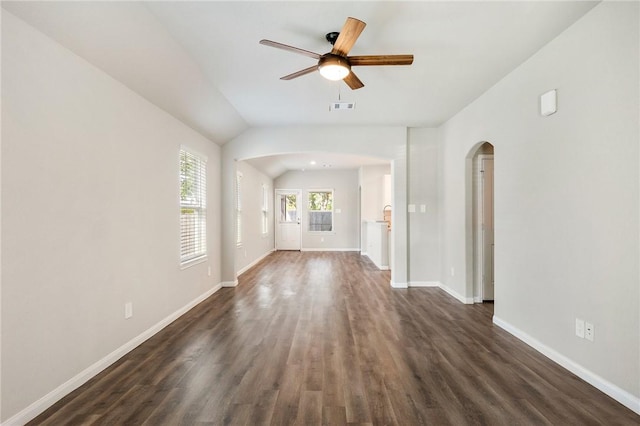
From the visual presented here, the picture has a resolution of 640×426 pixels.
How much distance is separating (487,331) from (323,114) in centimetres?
346

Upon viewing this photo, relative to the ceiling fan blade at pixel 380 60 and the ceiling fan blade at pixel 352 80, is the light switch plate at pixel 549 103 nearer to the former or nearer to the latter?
the ceiling fan blade at pixel 380 60

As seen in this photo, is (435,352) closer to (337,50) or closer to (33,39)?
(337,50)

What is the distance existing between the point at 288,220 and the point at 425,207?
19.5 ft

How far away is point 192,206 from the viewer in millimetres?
4191

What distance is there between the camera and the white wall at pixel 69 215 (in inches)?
68.8

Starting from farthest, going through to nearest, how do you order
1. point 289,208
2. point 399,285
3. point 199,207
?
point 289,208 → point 399,285 → point 199,207

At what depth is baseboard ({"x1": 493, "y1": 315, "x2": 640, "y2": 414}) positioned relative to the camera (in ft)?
6.31

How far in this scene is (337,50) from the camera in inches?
90.2

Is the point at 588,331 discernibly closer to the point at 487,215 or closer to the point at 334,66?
the point at 487,215

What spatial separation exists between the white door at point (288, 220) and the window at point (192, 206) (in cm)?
572

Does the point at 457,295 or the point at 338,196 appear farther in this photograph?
the point at 338,196

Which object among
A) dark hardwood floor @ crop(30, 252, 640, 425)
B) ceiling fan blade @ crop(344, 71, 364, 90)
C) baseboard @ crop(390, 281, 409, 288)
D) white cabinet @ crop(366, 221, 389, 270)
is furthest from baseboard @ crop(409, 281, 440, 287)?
ceiling fan blade @ crop(344, 71, 364, 90)

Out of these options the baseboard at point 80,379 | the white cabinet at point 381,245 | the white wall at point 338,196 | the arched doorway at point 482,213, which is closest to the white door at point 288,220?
the white wall at point 338,196

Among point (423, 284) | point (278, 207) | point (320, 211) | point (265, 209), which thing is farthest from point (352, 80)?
point (278, 207)
